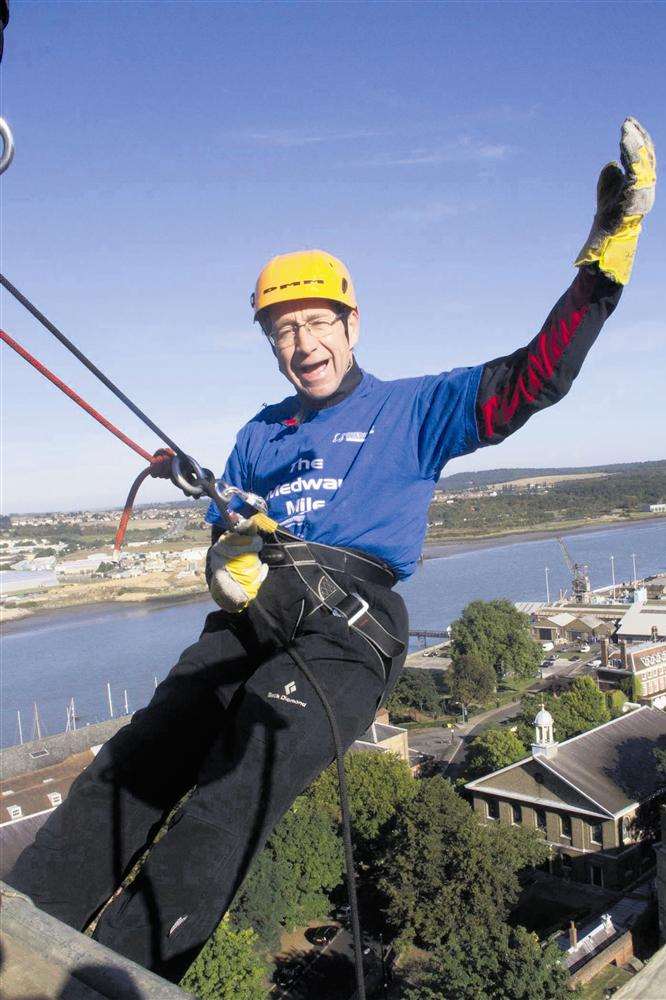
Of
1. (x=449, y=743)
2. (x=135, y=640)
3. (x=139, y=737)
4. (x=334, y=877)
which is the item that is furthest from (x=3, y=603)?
(x=139, y=737)

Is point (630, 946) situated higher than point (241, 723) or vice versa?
point (241, 723)

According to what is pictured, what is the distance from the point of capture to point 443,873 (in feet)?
39.9

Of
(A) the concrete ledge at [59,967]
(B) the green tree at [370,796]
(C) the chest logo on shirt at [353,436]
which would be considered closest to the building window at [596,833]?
(B) the green tree at [370,796]

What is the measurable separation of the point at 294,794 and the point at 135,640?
38.7 metres

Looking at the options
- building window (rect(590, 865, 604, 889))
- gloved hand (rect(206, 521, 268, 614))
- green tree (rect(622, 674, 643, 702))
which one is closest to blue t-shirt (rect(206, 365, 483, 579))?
gloved hand (rect(206, 521, 268, 614))

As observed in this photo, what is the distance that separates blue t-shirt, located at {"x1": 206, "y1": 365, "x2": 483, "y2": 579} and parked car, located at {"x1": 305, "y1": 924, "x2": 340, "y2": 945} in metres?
12.4

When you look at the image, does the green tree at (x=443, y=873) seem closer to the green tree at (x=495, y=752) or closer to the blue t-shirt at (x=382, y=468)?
the green tree at (x=495, y=752)

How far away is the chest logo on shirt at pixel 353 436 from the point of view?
7.47ft

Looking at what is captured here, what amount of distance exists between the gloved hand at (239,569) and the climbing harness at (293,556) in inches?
1.4

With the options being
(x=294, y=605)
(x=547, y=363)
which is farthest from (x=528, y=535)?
(x=547, y=363)

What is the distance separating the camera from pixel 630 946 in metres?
11.5

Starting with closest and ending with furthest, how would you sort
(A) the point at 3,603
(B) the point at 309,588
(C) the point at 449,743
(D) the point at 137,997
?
(D) the point at 137,997, (B) the point at 309,588, (C) the point at 449,743, (A) the point at 3,603

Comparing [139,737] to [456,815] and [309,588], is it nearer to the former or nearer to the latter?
[309,588]

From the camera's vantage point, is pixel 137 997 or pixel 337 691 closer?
pixel 137 997
